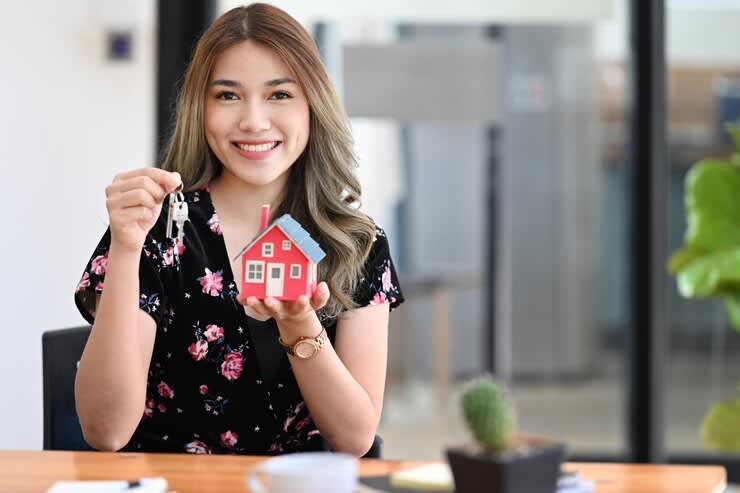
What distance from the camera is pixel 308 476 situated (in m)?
1.15

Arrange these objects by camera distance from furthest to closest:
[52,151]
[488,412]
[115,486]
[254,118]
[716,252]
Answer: [52,151]
[716,252]
[254,118]
[115,486]
[488,412]

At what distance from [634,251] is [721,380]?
6.30ft

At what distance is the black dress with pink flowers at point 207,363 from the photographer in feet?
6.20

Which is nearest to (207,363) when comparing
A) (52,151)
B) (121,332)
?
(121,332)

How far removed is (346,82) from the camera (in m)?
3.71

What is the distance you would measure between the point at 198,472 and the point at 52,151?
1886 mm

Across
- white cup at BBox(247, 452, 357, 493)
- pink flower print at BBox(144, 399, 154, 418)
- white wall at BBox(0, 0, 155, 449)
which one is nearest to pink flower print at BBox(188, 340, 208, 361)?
pink flower print at BBox(144, 399, 154, 418)

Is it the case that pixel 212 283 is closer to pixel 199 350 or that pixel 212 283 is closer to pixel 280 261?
pixel 199 350

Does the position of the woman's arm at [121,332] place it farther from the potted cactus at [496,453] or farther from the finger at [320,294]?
the potted cactus at [496,453]

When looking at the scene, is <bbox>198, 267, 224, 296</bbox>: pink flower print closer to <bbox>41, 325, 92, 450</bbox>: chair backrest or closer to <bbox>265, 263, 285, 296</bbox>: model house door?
<bbox>41, 325, 92, 450</bbox>: chair backrest

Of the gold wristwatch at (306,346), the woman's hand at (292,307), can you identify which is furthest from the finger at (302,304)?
the gold wristwatch at (306,346)

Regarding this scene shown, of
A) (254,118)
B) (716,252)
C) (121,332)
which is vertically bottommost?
(121,332)

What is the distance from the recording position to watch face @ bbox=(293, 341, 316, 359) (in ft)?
5.55

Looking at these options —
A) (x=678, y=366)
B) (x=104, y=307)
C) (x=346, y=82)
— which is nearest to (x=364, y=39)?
(x=346, y=82)
